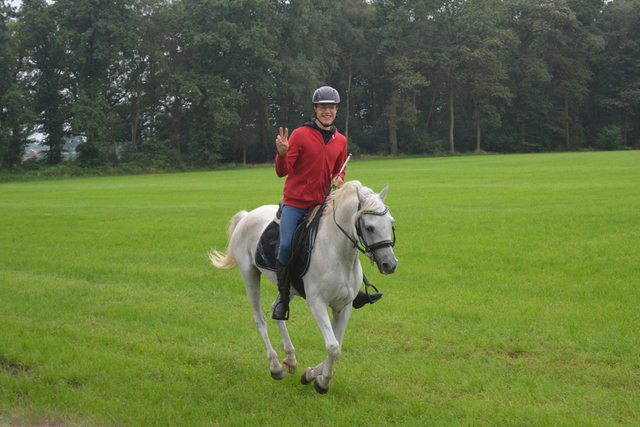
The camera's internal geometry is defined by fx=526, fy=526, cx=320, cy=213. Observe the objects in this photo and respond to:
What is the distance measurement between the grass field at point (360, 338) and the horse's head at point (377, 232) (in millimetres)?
1511

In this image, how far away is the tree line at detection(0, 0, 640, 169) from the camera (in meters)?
57.2

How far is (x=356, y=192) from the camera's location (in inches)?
200

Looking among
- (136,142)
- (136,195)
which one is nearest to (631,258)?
(136,195)

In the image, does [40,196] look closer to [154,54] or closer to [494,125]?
[154,54]

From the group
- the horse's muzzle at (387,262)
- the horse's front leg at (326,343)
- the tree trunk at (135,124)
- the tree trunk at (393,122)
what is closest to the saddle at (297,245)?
the horse's front leg at (326,343)

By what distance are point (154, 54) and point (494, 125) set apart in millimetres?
44717

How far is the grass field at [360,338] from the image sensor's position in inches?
201

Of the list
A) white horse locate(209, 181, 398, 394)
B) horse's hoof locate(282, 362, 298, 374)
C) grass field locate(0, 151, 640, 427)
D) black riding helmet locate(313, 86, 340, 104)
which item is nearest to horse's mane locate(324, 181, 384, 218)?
white horse locate(209, 181, 398, 394)

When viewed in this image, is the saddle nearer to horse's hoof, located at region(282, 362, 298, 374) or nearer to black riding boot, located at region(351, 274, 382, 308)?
black riding boot, located at region(351, 274, 382, 308)

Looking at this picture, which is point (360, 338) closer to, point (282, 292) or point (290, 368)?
point (290, 368)

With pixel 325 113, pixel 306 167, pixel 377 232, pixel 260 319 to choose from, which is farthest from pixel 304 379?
pixel 325 113

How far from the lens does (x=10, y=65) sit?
5356 cm

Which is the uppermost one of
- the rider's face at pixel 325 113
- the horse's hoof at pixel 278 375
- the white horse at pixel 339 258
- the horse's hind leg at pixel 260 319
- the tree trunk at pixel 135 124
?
the tree trunk at pixel 135 124

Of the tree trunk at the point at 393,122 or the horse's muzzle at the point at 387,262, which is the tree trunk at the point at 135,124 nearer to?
the tree trunk at the point at 393,122
